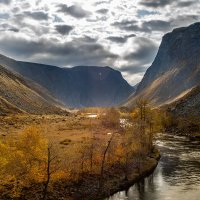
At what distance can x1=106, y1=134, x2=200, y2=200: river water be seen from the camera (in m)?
67.7

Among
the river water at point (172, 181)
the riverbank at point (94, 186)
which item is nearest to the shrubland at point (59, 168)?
the riverbank at point (94, 186)

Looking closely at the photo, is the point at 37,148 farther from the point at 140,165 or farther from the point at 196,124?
the point at 196,124

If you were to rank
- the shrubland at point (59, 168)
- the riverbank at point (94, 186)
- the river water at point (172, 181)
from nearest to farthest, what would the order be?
the shrubland at point (59, 168) → the riverbank at point (94, 186) → the river water at point (172, 181)

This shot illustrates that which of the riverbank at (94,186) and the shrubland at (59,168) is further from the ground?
the shrubland at (59,168)

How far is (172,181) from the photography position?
3127 inches

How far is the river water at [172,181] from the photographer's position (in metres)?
67.7

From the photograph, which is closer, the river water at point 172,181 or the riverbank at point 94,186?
the riverbank at point 94,186

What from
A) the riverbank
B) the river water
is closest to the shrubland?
the riverbank

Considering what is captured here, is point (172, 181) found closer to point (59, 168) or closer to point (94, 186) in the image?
point (94, 186)

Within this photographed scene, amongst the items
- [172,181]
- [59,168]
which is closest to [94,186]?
[59,168]

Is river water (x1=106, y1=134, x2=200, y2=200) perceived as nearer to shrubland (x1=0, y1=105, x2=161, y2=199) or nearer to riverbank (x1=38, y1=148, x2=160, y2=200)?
riverbank (x1=38, y1=148, x2=160, y2=200)

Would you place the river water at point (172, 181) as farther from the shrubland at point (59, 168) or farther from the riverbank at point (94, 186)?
the shrubland at point (59, 168)


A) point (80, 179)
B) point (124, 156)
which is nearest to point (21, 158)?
point (80, 179)

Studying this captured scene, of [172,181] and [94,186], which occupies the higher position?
[94,186]
